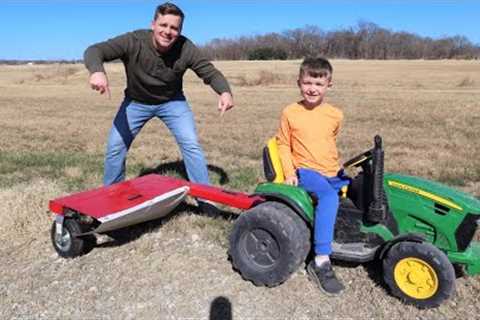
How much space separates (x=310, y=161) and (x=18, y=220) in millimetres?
2849

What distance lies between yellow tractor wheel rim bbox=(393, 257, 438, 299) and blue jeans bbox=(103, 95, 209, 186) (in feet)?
7.93

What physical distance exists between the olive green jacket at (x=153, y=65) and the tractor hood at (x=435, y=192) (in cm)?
194

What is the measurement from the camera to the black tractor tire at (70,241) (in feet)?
15.2

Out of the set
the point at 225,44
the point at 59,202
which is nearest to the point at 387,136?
the point at 59,202

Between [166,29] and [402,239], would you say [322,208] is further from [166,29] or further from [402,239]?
[166,29]

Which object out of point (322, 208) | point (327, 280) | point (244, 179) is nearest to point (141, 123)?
point (244, 179)

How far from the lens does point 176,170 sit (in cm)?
778

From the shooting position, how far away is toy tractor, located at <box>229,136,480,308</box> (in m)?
3.77

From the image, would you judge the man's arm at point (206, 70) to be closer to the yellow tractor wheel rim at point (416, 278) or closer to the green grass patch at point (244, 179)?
the green grass patch at point (244, 179)

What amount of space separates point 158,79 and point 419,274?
295 cm

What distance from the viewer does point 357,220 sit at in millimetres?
4129

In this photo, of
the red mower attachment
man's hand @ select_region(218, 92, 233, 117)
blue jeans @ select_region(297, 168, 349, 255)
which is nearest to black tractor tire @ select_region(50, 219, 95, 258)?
the red mower attachment

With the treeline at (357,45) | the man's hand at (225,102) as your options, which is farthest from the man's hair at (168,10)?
the treeline at (357,45)

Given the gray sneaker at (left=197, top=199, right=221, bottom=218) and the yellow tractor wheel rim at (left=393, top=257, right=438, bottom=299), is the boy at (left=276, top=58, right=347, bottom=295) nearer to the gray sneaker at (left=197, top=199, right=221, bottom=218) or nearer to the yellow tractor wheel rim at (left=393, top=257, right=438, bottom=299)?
the yellow tractor wheel rim at (left=393, top=257, right=438, bottom=299)
